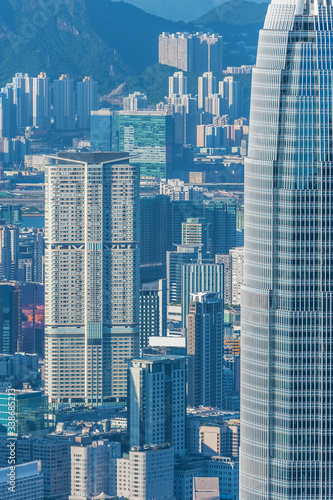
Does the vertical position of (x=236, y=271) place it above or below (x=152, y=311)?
above

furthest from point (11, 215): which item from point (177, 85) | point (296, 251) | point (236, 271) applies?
point (296, 251)

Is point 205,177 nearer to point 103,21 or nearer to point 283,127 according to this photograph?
point 103,21

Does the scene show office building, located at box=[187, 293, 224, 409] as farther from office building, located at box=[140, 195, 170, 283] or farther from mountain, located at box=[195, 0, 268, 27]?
mountain, located at box=[195, 0, 268, 27]

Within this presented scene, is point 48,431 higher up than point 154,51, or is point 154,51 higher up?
point 154,51

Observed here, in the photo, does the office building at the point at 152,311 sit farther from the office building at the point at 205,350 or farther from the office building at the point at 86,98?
the office building at the point at 86,98

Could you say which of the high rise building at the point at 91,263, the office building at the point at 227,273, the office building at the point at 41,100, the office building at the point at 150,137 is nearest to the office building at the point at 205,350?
the high rise building at the point at 91,263

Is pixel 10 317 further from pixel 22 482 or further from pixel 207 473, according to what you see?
pixel 22 482

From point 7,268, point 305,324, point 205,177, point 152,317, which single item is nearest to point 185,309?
point 152,317
